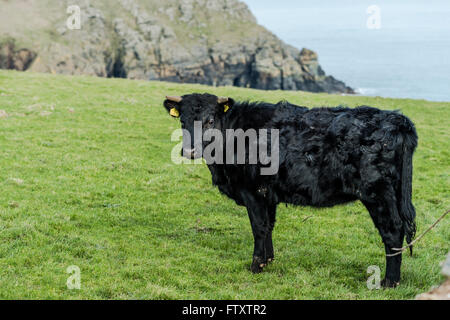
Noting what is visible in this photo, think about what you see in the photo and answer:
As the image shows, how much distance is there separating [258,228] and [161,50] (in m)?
161

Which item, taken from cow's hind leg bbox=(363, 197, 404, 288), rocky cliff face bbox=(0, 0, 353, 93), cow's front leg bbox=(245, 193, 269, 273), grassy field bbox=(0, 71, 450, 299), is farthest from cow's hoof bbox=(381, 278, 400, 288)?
rocky cliff face bbox=(0, 0, 353, 93)

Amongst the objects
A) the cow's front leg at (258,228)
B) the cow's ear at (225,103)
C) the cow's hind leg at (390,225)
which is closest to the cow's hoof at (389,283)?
the cow's hind leg at (390,225)

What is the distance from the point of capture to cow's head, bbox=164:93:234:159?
7746 millimetres

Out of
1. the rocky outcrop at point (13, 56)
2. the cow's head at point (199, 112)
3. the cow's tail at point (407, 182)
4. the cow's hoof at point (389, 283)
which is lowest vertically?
the cow's hoof at point (389, 283)

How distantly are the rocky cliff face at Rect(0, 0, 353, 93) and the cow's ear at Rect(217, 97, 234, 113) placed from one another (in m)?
131

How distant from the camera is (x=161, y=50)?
161250 mm

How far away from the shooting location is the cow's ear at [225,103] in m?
7.95

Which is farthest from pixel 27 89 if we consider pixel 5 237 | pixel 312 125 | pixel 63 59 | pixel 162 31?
pixel 162 31

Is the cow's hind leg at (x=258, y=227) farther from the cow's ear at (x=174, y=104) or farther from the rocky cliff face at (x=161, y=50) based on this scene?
the rocky cliff face at (x=161, y=50)

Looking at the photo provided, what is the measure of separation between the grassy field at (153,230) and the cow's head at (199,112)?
2125mm

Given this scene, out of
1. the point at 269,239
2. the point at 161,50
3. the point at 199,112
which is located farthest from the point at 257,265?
the point at 161,50

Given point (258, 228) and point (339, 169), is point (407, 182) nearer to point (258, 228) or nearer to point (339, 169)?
point (339, 169)

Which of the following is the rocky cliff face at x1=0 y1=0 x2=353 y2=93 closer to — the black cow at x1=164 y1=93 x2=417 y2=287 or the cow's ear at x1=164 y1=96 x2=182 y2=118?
the cow's ear at x1=164 y1=96 x2=182 y2=118
